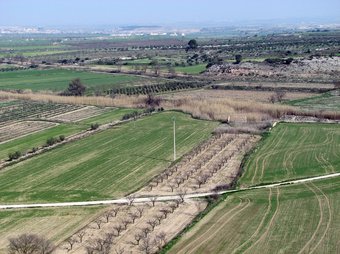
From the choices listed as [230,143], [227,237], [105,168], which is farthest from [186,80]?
[227,237]

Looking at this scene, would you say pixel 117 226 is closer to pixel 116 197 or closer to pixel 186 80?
pixel 116 197

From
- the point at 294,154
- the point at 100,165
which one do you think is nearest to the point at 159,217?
the point at 100,165

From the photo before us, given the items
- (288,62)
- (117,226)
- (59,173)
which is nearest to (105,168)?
(59,173)

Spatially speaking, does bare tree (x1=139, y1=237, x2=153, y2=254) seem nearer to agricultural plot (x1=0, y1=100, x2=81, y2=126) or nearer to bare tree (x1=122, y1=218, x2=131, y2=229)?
bare tree (x1=122, y1=218, x2=131, y2=229)

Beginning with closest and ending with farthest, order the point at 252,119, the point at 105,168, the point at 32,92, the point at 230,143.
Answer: the point at 105,168, the point at 230,143, the point at 252,119, the point at 32,92

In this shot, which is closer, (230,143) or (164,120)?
(230,143)

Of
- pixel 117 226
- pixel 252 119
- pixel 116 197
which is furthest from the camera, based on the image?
pixel 252 119
